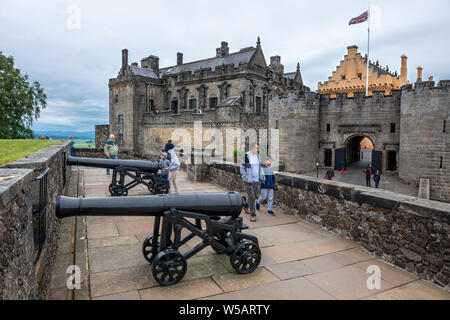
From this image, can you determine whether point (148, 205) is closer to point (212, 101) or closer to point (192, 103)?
point (212, 101)

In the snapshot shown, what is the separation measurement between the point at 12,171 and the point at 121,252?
89.7 inches

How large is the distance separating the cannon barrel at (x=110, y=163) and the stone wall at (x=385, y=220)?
3750 millimetres

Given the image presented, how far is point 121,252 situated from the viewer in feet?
15.0

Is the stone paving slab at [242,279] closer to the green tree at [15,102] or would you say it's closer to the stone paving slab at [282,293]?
the stone paving slab at [282,293]

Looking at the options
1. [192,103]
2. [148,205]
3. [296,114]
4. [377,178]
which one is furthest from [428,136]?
[192,103]

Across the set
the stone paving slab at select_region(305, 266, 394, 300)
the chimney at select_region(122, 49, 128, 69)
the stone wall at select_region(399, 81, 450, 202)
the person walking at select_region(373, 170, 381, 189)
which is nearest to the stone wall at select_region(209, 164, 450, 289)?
the stone paving slab at select_region(305, 266, 394, 300)

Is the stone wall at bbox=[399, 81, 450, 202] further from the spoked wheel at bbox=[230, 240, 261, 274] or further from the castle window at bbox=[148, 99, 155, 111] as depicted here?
the castle window at bbox=[148, 99, 155, 111]

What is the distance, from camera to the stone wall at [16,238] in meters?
1.90

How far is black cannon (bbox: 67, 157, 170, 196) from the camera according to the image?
303 inches

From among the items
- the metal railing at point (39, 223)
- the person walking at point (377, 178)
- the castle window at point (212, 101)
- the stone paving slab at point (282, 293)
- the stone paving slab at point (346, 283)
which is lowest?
the person walking at point (377, 178)

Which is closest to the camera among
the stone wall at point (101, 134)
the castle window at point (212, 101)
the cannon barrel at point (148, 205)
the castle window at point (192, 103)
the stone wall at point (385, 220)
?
the cannon barrel at point (148, 205)

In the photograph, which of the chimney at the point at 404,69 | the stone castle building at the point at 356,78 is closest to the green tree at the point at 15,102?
the stone castle building at the point at 356,78

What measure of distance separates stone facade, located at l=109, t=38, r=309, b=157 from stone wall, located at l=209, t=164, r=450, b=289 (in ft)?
61.1
